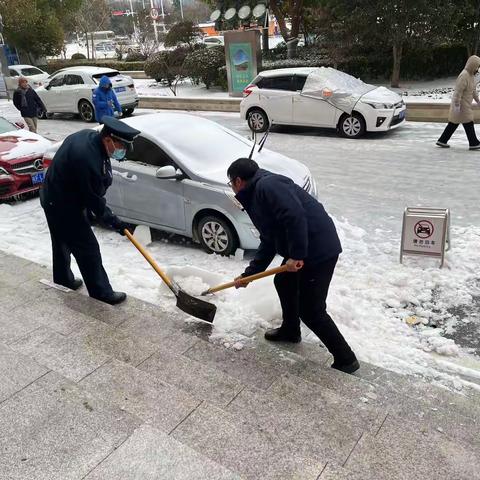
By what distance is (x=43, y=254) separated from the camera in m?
5.94

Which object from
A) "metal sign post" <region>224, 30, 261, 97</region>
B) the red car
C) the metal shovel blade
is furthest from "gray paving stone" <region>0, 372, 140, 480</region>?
"metal sign post" <region>224, 30, 261, 97</region>

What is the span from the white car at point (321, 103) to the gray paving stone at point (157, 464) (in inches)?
366

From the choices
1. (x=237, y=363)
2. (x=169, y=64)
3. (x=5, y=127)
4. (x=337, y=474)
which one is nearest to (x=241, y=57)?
(x=169, y=64)

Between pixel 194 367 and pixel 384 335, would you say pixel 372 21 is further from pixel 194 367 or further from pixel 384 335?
pixel 194 367

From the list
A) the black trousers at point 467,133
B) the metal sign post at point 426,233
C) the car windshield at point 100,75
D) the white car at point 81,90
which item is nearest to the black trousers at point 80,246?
the metal sign post at point 426,233

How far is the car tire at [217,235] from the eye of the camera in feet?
18.4

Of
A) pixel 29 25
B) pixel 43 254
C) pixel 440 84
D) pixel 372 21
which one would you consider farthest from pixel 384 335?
pixel 29 25

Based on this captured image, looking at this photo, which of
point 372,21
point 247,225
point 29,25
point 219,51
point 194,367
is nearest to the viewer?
point 194,367

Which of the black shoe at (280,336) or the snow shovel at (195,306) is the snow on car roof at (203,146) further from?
the black shoe at (280,336)

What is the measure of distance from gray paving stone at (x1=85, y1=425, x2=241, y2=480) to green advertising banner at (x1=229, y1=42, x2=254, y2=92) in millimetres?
15067

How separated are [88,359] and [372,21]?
13613 millimetres

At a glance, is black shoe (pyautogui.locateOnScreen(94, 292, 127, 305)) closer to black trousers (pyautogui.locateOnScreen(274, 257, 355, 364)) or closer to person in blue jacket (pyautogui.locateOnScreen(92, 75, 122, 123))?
black trousers (pyautogui.locateOnScreen(274, 257, 355, 364))

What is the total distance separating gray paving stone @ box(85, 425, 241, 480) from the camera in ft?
7.80

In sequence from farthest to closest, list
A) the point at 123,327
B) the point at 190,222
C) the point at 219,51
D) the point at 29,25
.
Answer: the point at 29,25, the point at 219,51, the point at 190,222, the point at 123,327
